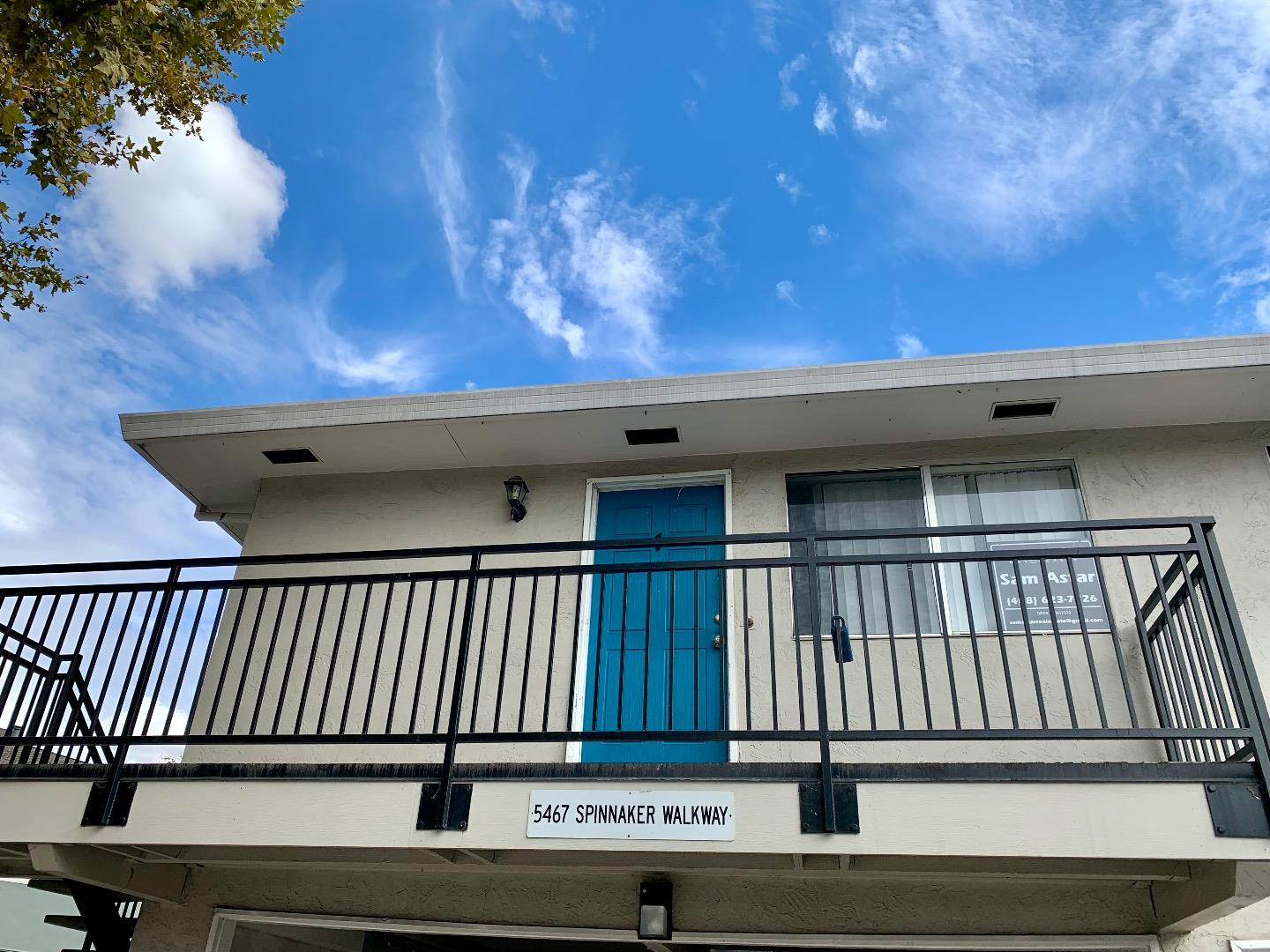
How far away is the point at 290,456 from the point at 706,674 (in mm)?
3634

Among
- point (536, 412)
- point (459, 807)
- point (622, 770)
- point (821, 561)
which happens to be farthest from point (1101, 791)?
point (536, 412)

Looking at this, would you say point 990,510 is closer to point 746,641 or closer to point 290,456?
point 746,641

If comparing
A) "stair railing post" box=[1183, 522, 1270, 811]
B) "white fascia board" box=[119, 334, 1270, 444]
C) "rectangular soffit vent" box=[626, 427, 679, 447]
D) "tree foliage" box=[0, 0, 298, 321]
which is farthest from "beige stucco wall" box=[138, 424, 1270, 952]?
"tree foliage" box=[0, 0, 298, 321]

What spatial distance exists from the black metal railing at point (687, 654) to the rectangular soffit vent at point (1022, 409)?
0.84m

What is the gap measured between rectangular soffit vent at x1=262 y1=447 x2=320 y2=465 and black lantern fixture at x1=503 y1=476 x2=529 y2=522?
1584 mm

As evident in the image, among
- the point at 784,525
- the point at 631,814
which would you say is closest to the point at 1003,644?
the point at 631,814

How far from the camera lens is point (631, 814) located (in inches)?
142

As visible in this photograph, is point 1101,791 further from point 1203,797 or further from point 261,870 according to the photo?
point 261,870

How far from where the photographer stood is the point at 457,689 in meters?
3.87

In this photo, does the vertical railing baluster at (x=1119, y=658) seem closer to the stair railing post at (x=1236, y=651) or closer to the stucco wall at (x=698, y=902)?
the stair railing post at (x=1236, y=651)

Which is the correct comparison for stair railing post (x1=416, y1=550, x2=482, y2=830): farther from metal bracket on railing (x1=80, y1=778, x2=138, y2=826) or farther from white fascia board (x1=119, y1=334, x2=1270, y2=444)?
white fascia board (x1=119, y1=334, x2=1270, y2=444)

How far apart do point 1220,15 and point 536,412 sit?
697 cm

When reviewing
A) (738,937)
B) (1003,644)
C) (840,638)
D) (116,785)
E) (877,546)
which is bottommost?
(738,937)

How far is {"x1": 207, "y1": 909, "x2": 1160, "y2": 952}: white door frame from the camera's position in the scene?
4.28 m
